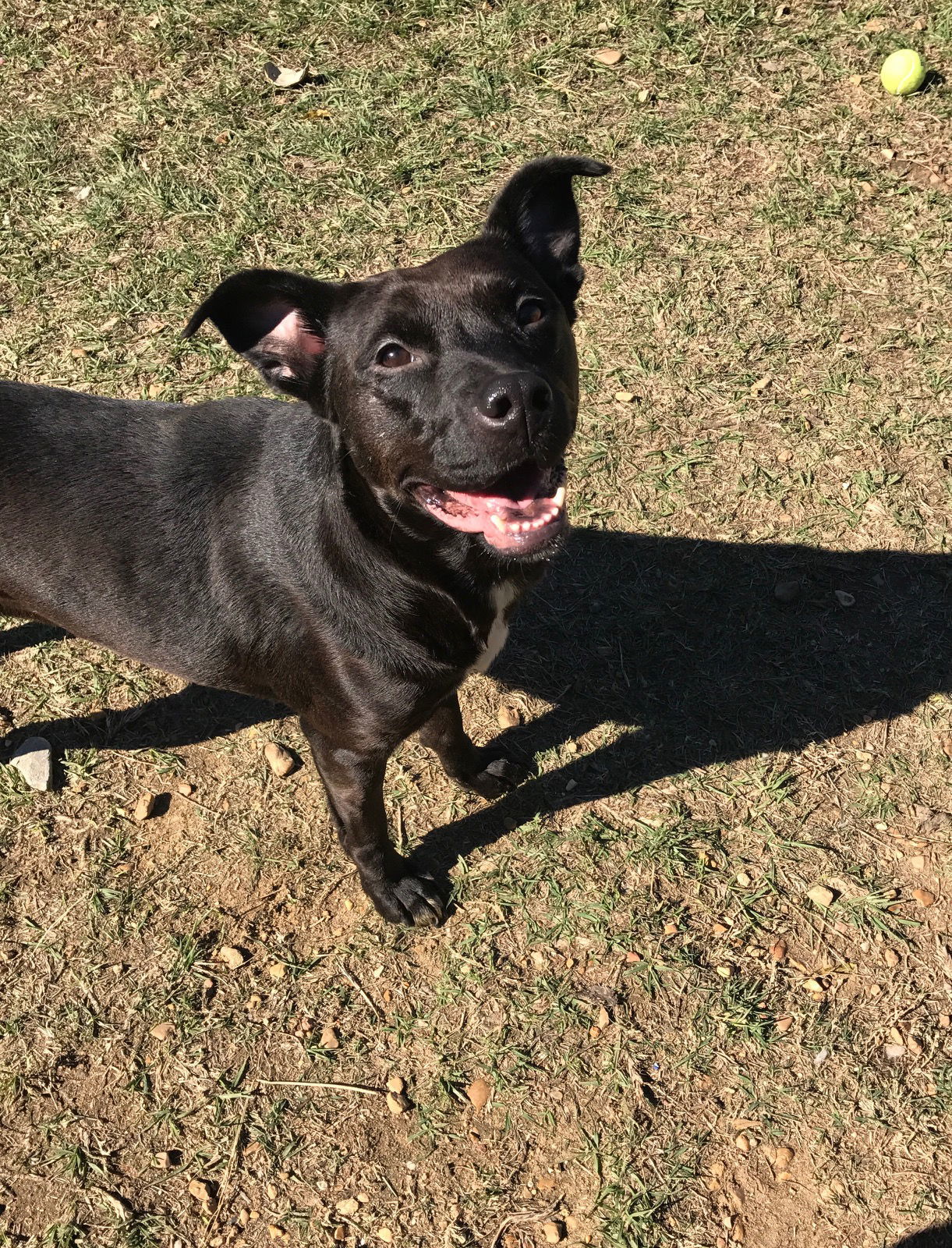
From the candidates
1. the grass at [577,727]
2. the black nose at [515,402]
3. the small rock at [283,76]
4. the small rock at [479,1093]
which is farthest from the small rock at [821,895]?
the small rock at [283,76]

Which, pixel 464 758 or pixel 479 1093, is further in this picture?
pixel 464 758

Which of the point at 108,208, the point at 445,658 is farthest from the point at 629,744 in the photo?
the point at 108,208

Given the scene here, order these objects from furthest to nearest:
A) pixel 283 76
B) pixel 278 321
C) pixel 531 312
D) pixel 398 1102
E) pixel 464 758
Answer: pixel 283 76
pixel 464 758
pixel 398 1102
pixel 278 321
pixel 531 312

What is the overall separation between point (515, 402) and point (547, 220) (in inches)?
41.1

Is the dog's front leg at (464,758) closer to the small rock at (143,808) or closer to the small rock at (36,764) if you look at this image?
the small rock at (143,808)

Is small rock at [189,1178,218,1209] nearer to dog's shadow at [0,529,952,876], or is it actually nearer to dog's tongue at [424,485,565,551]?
dog's shadow at [0,529,952,876]

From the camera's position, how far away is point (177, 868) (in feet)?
14.5

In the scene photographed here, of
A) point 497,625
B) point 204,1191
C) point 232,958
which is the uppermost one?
point 497,625

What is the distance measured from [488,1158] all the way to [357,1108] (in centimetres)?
51

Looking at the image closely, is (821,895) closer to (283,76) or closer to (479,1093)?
(479,1093)

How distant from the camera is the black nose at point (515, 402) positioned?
2877 mm

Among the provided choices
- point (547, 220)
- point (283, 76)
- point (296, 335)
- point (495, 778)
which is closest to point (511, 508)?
point (296, 335)

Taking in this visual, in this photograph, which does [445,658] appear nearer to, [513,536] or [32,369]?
[513,536]

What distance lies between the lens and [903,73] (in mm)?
6406
